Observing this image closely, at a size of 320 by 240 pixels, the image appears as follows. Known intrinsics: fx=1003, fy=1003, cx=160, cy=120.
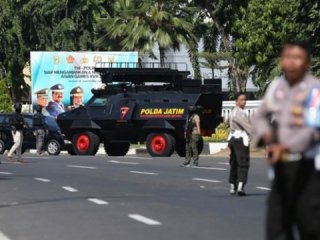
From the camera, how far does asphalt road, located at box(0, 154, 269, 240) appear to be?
12461mm

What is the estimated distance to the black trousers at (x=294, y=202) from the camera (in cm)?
738

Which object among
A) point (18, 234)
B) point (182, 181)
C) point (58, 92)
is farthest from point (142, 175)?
point (58, 92)

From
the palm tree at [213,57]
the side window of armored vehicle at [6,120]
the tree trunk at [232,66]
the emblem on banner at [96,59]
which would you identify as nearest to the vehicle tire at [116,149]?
the side window of armored vehicle at [6,120]

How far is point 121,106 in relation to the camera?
34625 millimetres

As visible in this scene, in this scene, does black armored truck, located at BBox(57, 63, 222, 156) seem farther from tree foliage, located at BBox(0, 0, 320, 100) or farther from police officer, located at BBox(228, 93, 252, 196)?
police officer, located at BBox(228, 93, 252, 196)

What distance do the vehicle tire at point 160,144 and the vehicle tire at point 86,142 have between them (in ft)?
6.83

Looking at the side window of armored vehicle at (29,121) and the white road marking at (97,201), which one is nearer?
the white road marking at (97,201)

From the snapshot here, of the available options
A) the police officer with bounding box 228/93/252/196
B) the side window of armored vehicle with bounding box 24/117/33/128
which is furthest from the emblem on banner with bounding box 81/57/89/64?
the police officer with bounding box 228/93/252/196

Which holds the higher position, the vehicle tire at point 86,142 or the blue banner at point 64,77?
the blue banner at point 64,77

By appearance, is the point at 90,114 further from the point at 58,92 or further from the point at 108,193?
the point at 108,193

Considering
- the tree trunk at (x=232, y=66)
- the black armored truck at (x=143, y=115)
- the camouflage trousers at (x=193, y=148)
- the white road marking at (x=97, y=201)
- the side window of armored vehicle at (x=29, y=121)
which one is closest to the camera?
the white road marking at (x=97, y=201)

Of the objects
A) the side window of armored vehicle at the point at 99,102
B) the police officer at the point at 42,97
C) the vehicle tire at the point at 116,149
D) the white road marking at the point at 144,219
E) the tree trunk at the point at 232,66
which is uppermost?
the tree trunk at the point at 232,66

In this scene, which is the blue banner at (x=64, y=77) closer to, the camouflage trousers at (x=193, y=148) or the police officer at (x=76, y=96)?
the police officer at (x=76, y=96)

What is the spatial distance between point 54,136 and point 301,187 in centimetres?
3159
